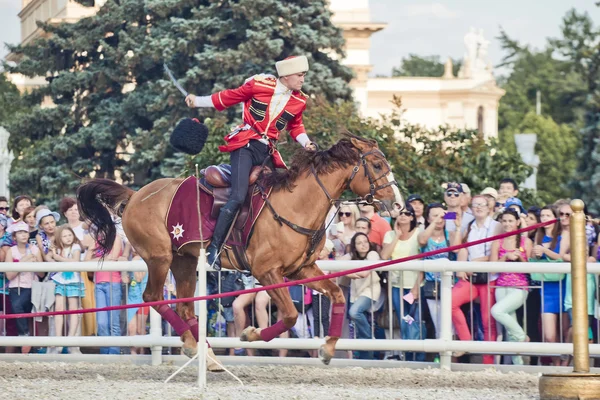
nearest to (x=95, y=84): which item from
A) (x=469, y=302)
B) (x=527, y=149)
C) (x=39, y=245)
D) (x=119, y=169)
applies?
(x=119, y=169)

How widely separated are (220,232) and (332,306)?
1269 mm

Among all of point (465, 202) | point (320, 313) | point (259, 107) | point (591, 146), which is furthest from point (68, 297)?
point (591, 146)

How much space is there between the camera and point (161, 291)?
14898mm

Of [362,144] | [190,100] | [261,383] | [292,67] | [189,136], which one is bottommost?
[261,383]

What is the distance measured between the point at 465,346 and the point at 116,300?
12.6 ft

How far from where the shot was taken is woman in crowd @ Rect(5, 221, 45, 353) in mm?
16625

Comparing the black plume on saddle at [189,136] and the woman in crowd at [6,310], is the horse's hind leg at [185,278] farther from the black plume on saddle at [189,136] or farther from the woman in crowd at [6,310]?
the woman in crowd at [6,310]

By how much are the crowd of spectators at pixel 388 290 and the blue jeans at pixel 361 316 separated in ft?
0.03

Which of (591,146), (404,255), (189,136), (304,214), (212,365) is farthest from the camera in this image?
(591,146)

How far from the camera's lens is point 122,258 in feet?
57.4

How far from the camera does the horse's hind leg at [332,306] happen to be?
551 inches

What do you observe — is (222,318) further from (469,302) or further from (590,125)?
(590,125)

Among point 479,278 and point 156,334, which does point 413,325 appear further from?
point 156,334

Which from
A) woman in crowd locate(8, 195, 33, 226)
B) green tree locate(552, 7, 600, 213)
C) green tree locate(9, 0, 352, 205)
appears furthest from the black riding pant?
green tree locate(552, 7, 600, 213)
